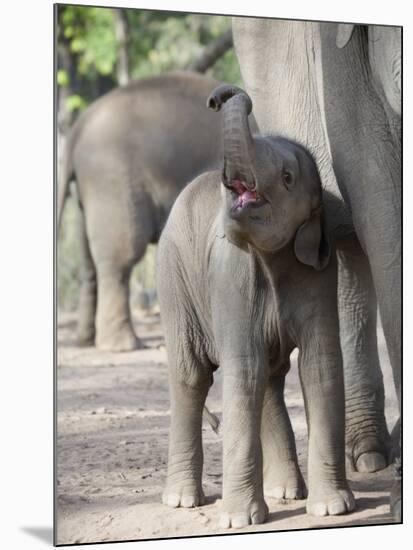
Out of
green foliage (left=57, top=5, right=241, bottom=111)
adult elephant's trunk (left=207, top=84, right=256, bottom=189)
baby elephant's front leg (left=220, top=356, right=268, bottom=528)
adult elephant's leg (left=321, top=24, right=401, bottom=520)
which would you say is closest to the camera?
adult elephant's trunk (left=207, top=84, right=256, bottom=189)

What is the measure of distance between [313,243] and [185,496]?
23.1 inches

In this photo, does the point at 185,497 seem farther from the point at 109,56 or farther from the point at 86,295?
the point at 109,56

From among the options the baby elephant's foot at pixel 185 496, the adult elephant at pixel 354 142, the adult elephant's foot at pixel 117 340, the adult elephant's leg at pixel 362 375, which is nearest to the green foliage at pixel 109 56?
the adult elephant's foot at pixel 117 340

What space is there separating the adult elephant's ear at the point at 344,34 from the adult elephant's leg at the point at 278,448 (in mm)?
681

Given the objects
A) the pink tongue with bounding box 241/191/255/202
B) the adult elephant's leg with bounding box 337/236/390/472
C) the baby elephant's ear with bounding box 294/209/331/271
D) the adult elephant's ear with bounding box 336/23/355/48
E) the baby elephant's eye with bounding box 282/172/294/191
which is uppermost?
the adult elephant's ear with bounding box 336/23/355/48

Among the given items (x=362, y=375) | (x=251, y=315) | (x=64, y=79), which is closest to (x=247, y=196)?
(x=251, y=315)

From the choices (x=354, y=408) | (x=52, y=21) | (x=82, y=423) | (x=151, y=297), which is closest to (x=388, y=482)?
(x=354, y=408)

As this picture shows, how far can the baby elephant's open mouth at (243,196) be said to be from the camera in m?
2.60

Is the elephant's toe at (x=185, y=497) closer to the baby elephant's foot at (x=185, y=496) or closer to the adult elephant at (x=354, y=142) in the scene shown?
the baby elephant's foot at (x=185, y=496)

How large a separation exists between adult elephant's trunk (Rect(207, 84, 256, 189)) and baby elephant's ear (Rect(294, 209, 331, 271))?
8.1 inches

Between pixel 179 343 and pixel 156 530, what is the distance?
0.37m

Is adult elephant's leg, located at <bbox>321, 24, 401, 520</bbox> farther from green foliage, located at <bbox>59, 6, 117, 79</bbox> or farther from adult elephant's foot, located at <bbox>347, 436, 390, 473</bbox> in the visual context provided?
green foliage, located at <bbox>59, 6, 117, 79</bbox>

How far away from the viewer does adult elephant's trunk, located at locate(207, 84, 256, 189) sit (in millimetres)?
2480

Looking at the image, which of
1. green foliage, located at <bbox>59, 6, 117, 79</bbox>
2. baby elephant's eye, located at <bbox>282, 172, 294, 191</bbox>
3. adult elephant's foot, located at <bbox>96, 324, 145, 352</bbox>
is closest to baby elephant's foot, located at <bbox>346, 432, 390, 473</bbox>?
baby elephant's eye, located at <bbox>282, 172, 294, 191</bbox>
